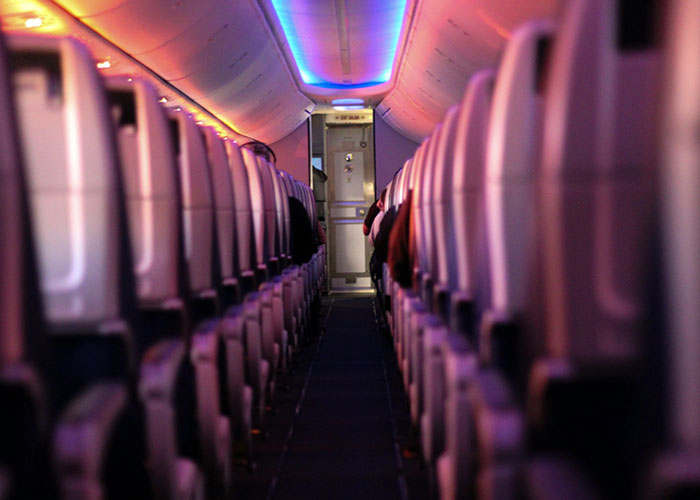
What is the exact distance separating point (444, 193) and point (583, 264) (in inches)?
A: 58.0

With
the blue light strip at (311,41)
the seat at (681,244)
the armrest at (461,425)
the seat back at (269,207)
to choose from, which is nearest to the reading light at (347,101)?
the blue light strip at (311,41)

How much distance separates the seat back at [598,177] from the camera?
142 centimetres

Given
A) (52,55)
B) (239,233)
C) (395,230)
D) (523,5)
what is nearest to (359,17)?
(523,5)

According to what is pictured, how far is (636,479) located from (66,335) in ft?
4.61

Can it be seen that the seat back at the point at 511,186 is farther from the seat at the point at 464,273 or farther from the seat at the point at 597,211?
the seat at the point at 597,211

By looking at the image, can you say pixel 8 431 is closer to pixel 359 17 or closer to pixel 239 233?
pixel 239 233

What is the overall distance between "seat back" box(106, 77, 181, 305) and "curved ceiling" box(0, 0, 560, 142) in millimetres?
2692

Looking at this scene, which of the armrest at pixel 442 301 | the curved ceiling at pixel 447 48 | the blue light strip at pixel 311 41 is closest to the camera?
the armrest at pixel 442 301

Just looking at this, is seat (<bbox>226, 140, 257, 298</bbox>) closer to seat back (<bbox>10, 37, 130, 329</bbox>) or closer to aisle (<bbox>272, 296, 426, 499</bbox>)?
aisle (<bbox>272, 296, 426, 499</bbox>)

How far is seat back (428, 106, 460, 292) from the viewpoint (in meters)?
2.86

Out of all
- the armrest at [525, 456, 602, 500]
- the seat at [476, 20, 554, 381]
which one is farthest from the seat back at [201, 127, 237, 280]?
the armrest at [525, 456, 602, 500]

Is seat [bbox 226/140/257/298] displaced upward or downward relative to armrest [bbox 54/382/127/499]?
upward

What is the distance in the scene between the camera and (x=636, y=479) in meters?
1.19

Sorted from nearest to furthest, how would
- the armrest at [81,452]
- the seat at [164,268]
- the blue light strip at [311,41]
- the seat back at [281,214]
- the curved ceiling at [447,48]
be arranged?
the armrest at [81,452], the seat at [164,268], the seat back at [281,214], the curved ceiling at [447,48], the blue light strip at [311,41]
